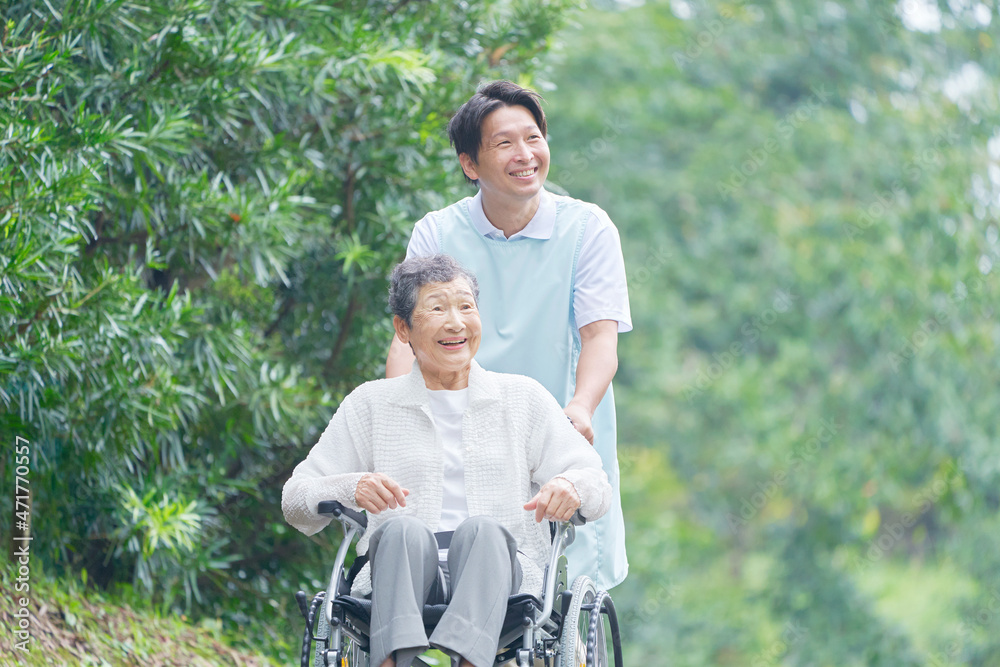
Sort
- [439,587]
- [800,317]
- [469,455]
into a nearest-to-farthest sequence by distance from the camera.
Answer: [439,587], [469,455], [800,317]

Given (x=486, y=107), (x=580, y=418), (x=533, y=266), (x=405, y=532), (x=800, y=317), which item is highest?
(x=800, y=317)

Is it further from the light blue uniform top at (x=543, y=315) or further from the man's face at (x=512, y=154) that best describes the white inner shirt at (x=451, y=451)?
the man's face at (x=512, y=154)

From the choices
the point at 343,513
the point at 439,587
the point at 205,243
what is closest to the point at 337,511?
the point at 343,513

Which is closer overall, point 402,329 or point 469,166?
point 402,329

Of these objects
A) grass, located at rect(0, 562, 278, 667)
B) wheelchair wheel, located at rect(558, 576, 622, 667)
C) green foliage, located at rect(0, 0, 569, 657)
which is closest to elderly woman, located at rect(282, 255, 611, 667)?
wheelchair wheel, located at rect(558, 576, 622, 667)

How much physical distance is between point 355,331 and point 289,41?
49.3 inches

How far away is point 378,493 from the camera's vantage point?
242cm

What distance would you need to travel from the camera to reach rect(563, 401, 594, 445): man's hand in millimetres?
2693

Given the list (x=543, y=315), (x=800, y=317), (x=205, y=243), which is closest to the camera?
(x=543, y=315)

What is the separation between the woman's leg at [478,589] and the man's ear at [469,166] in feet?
3.27

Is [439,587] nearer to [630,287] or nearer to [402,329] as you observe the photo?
[402,329]

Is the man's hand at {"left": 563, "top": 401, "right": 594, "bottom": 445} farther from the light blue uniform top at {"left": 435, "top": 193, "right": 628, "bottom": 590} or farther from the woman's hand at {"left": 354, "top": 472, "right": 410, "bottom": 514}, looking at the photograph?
the woman's hand at {"left": 354, "top": 472, "right": 410, "bottom": 514}

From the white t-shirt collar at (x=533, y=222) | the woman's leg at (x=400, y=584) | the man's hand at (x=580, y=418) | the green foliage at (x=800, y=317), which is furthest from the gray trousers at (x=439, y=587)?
the green foliage at (x=800, y=317)

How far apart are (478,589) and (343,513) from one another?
0.36m
